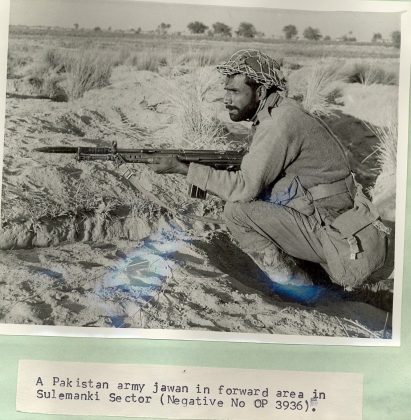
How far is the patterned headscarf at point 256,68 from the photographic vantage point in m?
0.73

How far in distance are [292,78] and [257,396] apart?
1.45ft

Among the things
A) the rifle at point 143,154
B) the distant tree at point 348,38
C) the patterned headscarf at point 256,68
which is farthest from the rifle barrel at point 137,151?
the distant tree at point 348,38

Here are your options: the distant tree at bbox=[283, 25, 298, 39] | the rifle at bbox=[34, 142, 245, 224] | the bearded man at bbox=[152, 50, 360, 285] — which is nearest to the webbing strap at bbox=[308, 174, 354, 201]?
the bearded man at bbox=[152, 50, 360, 285]

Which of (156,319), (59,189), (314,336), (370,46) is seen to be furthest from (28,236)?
(370,46)

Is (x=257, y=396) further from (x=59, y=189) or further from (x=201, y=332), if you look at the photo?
(x=59, y=189)

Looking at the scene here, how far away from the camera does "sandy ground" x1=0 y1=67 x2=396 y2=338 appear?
0.73m

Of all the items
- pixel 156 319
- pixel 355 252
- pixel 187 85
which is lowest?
pixel 156 319

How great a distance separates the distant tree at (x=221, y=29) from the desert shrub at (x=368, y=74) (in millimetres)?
171

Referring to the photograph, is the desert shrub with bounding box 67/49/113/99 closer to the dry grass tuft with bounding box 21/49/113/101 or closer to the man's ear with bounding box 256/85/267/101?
the dry grass tuft with bounding box 21/49/113/101

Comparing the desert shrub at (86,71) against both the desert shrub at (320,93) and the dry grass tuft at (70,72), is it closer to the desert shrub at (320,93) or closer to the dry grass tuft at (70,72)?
the dry grass tuft at (70,72)

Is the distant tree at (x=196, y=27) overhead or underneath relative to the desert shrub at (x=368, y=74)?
overhead

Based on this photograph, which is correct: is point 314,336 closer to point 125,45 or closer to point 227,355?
point 227,355

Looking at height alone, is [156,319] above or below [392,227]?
below

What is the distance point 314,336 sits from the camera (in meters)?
0.73
